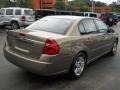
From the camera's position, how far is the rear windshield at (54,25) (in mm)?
5528

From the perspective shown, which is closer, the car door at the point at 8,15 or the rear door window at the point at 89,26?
the rear door window at the point at 89,26

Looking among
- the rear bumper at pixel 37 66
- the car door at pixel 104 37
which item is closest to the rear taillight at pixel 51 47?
the rear bumper at pixel 37 66

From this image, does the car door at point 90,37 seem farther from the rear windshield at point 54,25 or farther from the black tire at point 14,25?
the black tire at point 14,25

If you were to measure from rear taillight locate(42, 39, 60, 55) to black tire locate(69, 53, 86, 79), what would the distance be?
0.79 m

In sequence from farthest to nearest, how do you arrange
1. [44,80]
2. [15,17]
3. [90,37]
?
1. [15,17]
2. [90,37]
3. [44,80]

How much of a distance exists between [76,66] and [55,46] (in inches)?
43.2

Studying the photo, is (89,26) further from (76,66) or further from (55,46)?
(55,46)

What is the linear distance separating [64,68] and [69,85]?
42cm

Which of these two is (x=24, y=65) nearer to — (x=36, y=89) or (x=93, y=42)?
(x=36, y=89)

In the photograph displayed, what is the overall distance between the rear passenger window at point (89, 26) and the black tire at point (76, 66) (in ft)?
2.54

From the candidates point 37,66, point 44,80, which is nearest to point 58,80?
point 44,80

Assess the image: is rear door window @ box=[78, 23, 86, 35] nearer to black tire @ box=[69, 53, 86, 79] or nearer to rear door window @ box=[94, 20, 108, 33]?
black tire @ box=[69, 53, 86, 79]

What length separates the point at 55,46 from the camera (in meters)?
4.81

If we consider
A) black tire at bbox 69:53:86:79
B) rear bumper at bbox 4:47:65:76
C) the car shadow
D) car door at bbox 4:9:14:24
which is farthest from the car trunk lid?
car door at bbox 4:9:14:24
